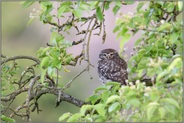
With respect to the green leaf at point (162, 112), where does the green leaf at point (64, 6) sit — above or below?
above

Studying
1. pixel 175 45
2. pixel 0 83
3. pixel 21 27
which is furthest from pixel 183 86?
pixel 21 27

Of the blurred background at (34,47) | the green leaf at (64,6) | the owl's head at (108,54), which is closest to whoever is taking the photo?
the green leaf at (64,6)

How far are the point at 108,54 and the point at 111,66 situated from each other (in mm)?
141

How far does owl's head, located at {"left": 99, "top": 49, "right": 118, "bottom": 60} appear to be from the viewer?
3.26 metres

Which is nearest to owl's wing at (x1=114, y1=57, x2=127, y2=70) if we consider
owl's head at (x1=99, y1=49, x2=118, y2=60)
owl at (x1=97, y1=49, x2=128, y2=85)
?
owl at (x1=97, y1=49, x2=128, y2=85)

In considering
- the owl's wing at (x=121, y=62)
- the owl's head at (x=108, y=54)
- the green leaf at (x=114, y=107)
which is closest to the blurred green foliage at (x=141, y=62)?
the green leaf at (x=114, y=107)

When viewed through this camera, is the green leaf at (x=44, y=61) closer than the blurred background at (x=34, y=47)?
Yes

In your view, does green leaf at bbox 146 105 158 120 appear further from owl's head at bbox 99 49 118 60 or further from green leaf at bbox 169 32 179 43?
owl's head at bbox 99 49 118 60

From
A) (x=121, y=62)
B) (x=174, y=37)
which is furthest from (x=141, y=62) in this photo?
(x=121, y=62)

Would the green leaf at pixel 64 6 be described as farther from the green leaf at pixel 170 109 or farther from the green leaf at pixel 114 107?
the green leaf at pixel 170 109

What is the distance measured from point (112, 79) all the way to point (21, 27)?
5.62ft

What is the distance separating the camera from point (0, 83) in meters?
2.57

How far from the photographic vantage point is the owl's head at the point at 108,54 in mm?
3261

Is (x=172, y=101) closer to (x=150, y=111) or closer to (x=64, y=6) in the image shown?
(x=150, y=111)
